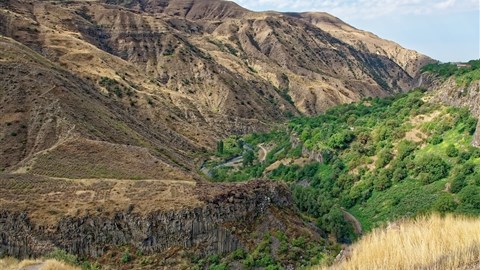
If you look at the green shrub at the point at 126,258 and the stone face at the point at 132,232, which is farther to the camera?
the stone face at the point at 132,232

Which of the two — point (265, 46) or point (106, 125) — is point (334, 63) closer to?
point (265, 46)

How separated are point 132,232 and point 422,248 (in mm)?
30624

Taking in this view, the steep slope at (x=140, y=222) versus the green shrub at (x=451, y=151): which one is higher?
the green shrub at (x=451, y=151)

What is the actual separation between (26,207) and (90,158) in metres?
13.7

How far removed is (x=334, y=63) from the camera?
187875mm

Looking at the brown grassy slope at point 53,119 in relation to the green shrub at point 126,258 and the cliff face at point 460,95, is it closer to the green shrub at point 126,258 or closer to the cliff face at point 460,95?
the green shrub at point 126,258

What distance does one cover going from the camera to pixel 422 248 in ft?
23.8

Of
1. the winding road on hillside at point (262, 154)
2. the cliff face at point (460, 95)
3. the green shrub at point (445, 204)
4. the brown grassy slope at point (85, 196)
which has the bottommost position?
the winding road on hillside at point (262, 154)

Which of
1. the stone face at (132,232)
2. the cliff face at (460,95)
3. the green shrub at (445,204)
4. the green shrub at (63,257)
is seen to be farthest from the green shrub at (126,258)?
the cliff face at (460,95)

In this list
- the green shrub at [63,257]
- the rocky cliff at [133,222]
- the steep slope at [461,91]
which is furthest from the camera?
the steep slope at [461,91]

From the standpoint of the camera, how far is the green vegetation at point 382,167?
1881 inches

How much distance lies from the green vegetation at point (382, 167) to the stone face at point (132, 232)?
11497 millimetres

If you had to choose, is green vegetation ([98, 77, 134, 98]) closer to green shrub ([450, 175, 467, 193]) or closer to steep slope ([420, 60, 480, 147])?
steep slope ([420, 60, 480, 147])

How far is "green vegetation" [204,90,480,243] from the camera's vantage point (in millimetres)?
47781
